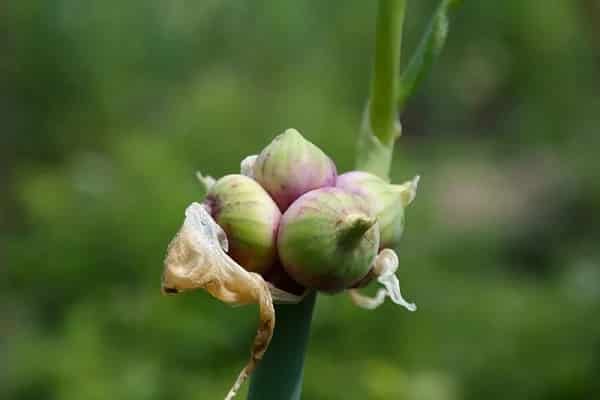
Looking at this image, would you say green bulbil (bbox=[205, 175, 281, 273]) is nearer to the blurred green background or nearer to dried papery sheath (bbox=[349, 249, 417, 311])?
dried papery sheath (bbox=[349, 249, 417, 311])

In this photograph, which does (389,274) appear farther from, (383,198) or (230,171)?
(230,171)

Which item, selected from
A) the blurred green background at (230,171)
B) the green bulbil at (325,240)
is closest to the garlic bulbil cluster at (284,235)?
the green bulbil at (325,240)

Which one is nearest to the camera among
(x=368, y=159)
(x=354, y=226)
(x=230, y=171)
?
(x=354, y=226)

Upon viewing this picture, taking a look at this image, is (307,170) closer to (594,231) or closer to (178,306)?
(178,306)

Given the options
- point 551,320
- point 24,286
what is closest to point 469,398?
point 551,320

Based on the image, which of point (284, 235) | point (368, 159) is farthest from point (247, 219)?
point (368, 159)

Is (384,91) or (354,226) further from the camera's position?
(384,91)

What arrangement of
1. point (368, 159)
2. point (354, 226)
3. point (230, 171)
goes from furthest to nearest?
point (230, 171) → point (368, 159) → point (354, 226)

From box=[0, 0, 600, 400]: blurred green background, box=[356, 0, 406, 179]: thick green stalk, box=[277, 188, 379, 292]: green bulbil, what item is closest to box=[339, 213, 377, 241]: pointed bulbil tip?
box=[277, 188, 379, 292]: green bulbil
